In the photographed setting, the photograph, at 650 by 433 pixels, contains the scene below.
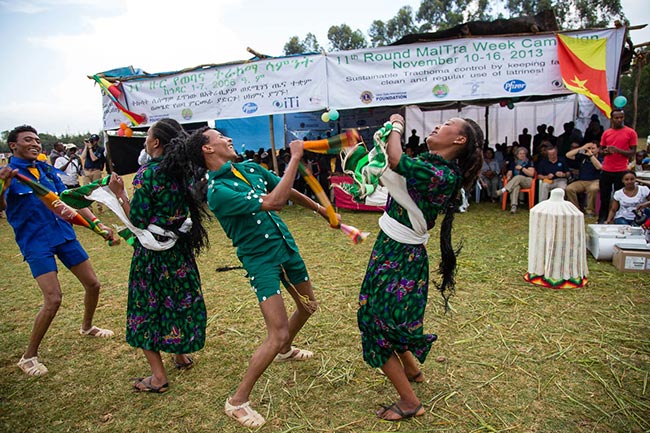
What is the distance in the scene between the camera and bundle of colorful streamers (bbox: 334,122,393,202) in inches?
91.2

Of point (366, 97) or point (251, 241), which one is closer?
point (251, 241)

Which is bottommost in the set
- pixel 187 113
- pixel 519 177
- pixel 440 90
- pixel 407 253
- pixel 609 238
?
pixel 609 238

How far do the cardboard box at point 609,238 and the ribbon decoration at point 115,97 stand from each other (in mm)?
9908

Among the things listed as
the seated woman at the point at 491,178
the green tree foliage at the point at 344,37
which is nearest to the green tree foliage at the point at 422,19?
the green tree foliage at the point at 344,37

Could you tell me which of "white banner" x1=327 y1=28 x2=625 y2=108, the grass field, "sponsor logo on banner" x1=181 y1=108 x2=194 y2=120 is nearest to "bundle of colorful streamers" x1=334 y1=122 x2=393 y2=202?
the grass field

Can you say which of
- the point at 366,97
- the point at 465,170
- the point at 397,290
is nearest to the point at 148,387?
the point at 397,290

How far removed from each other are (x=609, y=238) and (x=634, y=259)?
1.90 ft

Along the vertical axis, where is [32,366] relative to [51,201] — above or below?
below

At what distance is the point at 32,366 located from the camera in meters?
3.48

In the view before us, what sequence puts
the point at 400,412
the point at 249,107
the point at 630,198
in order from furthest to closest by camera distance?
the point at 249,107 → the point at 630,198 → the point at 400,412

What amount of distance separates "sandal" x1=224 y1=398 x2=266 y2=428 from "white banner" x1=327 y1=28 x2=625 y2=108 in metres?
7.33

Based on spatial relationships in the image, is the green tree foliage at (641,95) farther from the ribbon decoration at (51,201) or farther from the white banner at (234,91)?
the ribbon decoration at (51,201)

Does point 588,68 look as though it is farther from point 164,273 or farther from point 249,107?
point 164,273

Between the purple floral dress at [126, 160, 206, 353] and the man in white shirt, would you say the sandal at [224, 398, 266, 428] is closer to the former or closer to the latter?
the purple floral dress at [126, 160, 206, 353]
